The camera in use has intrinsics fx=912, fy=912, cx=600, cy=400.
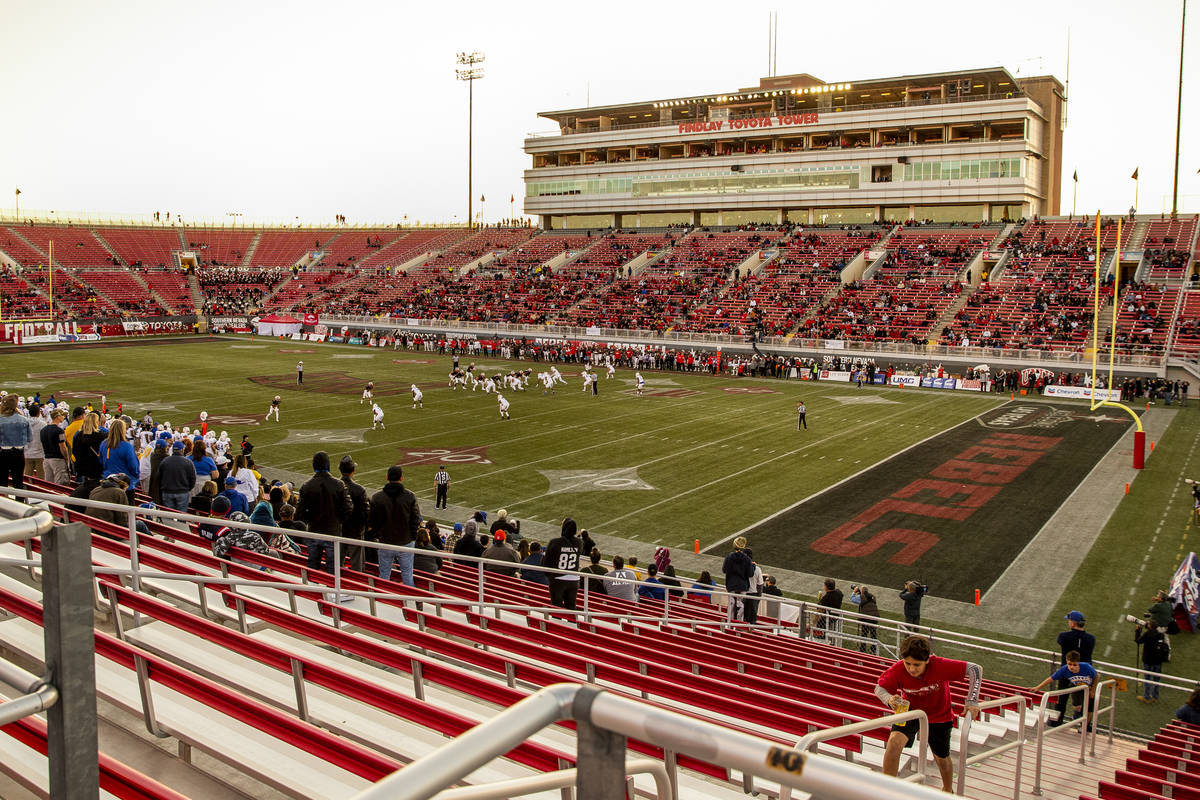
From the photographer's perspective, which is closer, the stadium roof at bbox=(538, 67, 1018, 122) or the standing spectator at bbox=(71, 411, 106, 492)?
the standing spectator at bbox=(71, 411, 106, 492)

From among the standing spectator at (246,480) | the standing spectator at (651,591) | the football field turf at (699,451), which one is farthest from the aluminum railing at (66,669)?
the football field turf at (699,451)

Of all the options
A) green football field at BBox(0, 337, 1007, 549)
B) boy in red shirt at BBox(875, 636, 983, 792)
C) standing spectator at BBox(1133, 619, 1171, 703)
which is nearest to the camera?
boy in red shirt at BBox(875, 636, 983, 792)

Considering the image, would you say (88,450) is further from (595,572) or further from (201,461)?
(595,572)

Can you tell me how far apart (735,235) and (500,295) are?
19160mm

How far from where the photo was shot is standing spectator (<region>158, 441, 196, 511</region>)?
436 inches

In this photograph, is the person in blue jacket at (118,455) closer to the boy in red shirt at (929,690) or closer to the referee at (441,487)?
the boy in red shirt at (929,690)

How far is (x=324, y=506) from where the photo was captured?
9703 mm

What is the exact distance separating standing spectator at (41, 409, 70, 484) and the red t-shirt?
32.5ft

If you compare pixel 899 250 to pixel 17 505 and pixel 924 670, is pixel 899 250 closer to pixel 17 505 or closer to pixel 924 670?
pixel 924 670

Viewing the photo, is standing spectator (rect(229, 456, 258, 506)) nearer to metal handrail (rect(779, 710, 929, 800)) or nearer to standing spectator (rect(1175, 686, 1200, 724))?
metal handrail (rect(779, 710, 929, 800))

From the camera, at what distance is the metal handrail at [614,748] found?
1.40 metres

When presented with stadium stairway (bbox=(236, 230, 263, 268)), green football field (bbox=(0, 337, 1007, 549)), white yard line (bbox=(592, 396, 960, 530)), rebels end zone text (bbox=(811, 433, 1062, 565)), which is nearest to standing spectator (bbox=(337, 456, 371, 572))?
green football field (bbox=(0, 337, 1007, 549))

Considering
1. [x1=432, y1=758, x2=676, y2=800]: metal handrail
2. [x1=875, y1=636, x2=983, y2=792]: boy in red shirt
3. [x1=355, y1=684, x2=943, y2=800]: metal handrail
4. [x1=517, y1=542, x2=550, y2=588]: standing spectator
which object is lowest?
[x1=517, y1=542, x2=550, y2=588]: standing spectator

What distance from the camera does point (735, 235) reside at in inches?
2844
